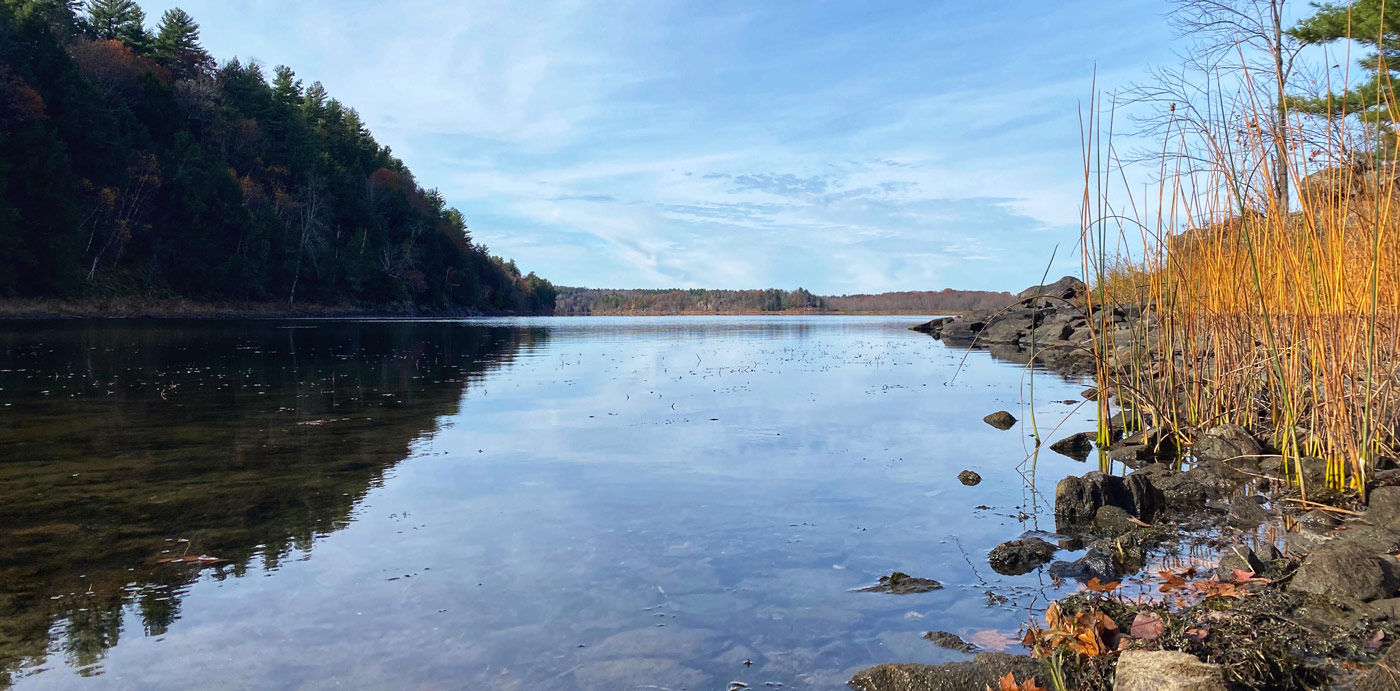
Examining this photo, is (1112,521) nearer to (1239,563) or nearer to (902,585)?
(1239,563)

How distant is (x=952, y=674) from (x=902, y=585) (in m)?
1.34

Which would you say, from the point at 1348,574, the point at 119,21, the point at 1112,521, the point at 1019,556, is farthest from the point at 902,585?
the point at 119,21

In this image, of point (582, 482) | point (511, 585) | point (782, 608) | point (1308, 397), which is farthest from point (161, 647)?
point (1308, 397)

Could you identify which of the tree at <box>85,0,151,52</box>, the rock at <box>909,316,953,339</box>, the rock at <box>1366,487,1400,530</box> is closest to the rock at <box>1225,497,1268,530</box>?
the rock at <box>1366,487,1400,530</box>

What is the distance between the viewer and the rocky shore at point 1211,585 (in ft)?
11.0

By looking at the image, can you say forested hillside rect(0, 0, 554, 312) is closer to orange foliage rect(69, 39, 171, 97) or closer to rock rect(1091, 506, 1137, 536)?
orange foliage rect(69, 39, 171, 97)

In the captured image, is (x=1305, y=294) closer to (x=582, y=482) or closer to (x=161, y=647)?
(x=582, y=482)

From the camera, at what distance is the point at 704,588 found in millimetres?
4770

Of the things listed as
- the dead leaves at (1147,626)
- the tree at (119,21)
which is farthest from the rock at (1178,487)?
the tree at (119,21)

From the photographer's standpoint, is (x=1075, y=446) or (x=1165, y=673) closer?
(x=1165, y=673)

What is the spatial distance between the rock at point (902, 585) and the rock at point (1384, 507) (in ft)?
10.0

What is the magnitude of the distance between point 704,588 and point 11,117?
5246 cm

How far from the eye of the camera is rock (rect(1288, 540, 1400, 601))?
3990mm

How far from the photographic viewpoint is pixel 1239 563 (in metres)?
4.61
